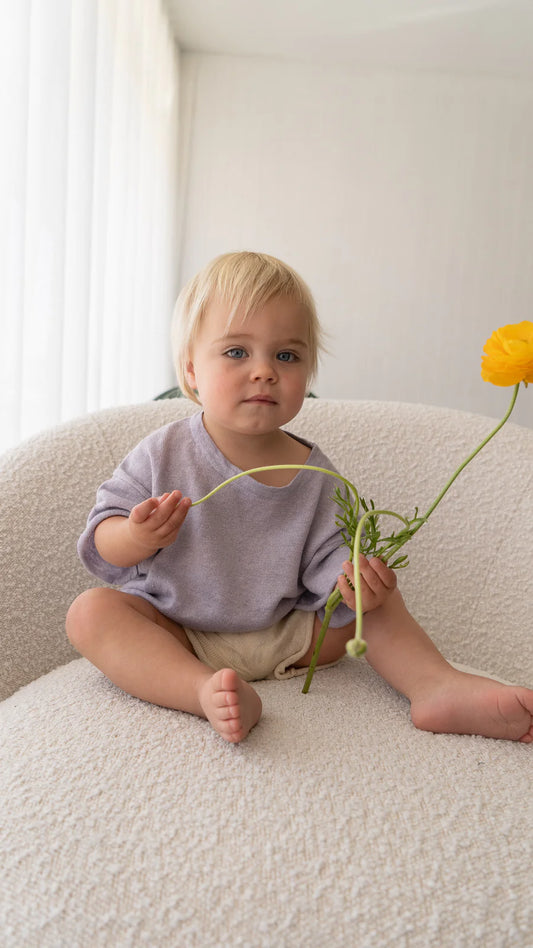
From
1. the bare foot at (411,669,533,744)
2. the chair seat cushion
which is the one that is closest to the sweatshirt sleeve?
the chair seat cushion

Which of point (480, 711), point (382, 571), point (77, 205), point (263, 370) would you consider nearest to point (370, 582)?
point (382, 571)

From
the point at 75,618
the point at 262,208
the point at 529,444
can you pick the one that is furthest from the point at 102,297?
the point at 262,208

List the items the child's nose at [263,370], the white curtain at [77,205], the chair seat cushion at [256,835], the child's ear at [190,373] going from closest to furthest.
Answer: the chair seat cushion at [256,835] → the child's nose at [263,370] → the child's ear at [190,373] → the white curtain at [77,205]

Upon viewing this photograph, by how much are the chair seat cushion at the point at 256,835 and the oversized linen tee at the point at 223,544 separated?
193 millimetres

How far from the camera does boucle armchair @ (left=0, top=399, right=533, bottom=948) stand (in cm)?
51

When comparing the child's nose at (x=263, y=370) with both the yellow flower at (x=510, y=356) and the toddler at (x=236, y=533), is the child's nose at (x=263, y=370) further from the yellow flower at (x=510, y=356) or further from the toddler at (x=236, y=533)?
the yellow flower at (x=510, y=356)

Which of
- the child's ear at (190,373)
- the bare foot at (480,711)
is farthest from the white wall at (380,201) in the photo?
the bare foot at (480,711)

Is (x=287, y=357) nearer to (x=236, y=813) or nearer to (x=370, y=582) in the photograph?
(x=370, y=582)

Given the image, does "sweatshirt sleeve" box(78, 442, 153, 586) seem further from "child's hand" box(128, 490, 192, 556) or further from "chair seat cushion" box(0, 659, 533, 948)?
"chair seat cushion" box(0, 659, 533, 948)

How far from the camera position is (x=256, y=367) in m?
0.90

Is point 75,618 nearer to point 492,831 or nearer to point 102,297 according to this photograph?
point 492,831

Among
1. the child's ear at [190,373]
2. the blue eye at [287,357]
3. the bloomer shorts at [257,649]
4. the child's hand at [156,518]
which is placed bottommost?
the bloomer shorts at [257,649]

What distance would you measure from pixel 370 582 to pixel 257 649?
20 centimetres

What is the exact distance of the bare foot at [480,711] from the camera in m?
0.75
